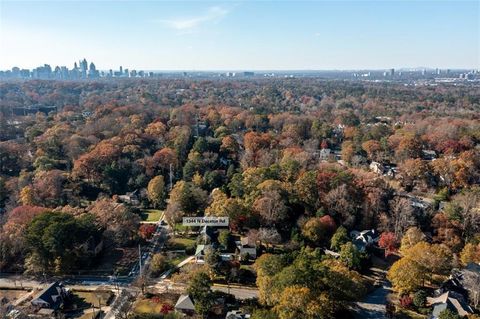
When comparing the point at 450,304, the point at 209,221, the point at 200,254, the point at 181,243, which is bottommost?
the point at 450,304

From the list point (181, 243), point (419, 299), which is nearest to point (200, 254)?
point (181, 243)

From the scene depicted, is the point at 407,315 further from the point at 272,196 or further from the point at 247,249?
the point at 272,196

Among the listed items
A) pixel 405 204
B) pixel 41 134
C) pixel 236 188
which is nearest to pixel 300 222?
pixel 236 188

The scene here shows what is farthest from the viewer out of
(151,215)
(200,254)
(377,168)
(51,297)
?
(377,168)

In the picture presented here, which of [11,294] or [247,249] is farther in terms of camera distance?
[247,249]

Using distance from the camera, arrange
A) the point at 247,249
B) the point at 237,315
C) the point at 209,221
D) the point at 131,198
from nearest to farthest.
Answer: the point at 237,315 → the point at 247,249 → the point at 209,221 → the point at 131,198

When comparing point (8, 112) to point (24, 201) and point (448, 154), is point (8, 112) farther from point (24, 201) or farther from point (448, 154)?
point (448, 154)
